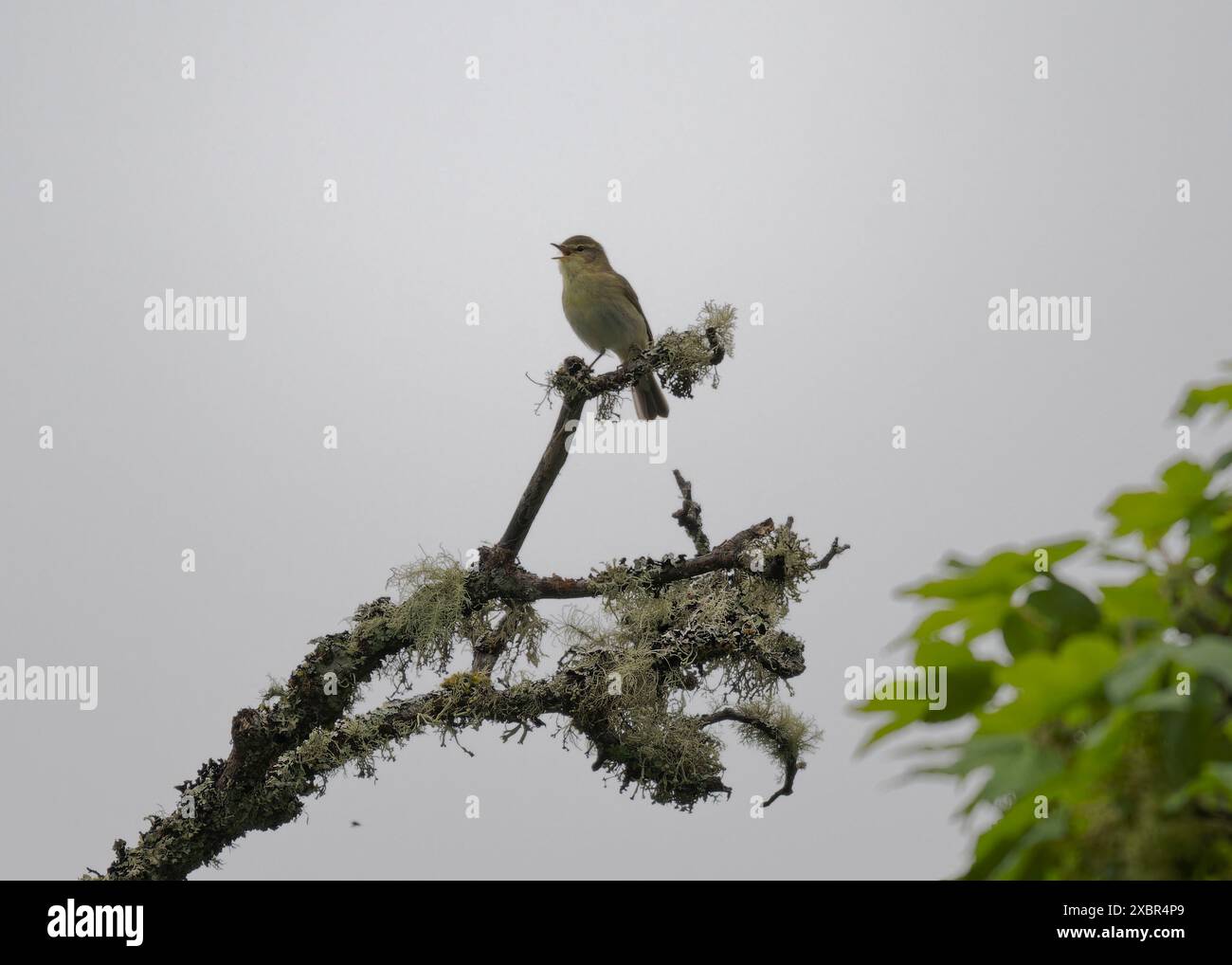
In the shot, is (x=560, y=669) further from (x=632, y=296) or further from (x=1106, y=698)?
(x=1106, y=698)

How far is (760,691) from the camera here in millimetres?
2943

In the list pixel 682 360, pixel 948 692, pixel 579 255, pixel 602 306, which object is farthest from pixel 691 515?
pixel 948 692

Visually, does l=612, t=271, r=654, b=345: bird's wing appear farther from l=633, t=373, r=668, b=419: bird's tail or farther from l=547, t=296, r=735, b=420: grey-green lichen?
l=547, t=296, r=735, b=420: grey-green lichen

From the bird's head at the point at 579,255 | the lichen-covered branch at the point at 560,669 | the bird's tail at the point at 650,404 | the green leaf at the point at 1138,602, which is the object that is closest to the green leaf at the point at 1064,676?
the green leaf at the point at 1138,602

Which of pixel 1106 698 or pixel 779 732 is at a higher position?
pixel 1106 698

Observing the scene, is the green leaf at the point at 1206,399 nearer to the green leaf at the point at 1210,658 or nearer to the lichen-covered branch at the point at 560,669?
the green leaf at the point at 1210,658

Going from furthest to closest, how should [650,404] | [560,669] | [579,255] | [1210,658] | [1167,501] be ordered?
[579,255], [650,404], [560,669], [1167,501], [1210,658]

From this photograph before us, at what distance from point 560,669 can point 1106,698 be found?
233 centimetres

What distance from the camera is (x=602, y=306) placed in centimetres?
377

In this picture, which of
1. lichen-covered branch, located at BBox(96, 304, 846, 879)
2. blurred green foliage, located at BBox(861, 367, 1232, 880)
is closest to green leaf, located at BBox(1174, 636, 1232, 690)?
blurred green foliage, located at BBox(861, 367, 1232, 880)

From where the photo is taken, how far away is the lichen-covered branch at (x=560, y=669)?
280 cm

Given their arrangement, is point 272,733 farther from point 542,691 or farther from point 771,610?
point 771,610
